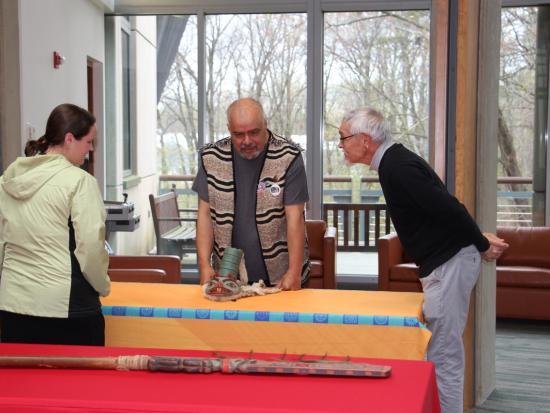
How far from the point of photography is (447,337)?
3070 millimetres

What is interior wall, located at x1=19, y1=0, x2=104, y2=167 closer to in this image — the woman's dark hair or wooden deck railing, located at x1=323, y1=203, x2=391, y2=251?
wooden deck railing, located at x1=323, y1=203, x2=391, y2=251

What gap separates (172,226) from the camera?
27.0ft

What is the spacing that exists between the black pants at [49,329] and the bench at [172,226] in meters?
5.37

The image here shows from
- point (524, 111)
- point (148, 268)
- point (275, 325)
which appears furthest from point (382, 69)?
point (275, 325)

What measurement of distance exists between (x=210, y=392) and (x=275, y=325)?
2.93ft

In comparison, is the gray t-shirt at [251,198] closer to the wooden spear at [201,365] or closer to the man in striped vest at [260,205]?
the man in striped vest at [260,205]

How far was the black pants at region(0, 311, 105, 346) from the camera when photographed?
8.41ft

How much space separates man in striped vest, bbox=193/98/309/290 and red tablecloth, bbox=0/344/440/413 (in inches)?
47.9

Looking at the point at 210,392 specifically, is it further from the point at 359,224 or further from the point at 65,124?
the point at 359,224

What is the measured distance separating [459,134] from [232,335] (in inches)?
70.9

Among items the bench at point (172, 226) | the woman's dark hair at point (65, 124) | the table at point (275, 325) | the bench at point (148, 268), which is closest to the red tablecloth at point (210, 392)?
the table at point (275, 325)

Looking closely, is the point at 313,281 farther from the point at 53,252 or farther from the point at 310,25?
the point at 53,252

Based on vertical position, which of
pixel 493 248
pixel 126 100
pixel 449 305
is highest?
pixel 126 100

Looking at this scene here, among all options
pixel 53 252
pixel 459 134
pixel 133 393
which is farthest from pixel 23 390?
pixel 459 134
